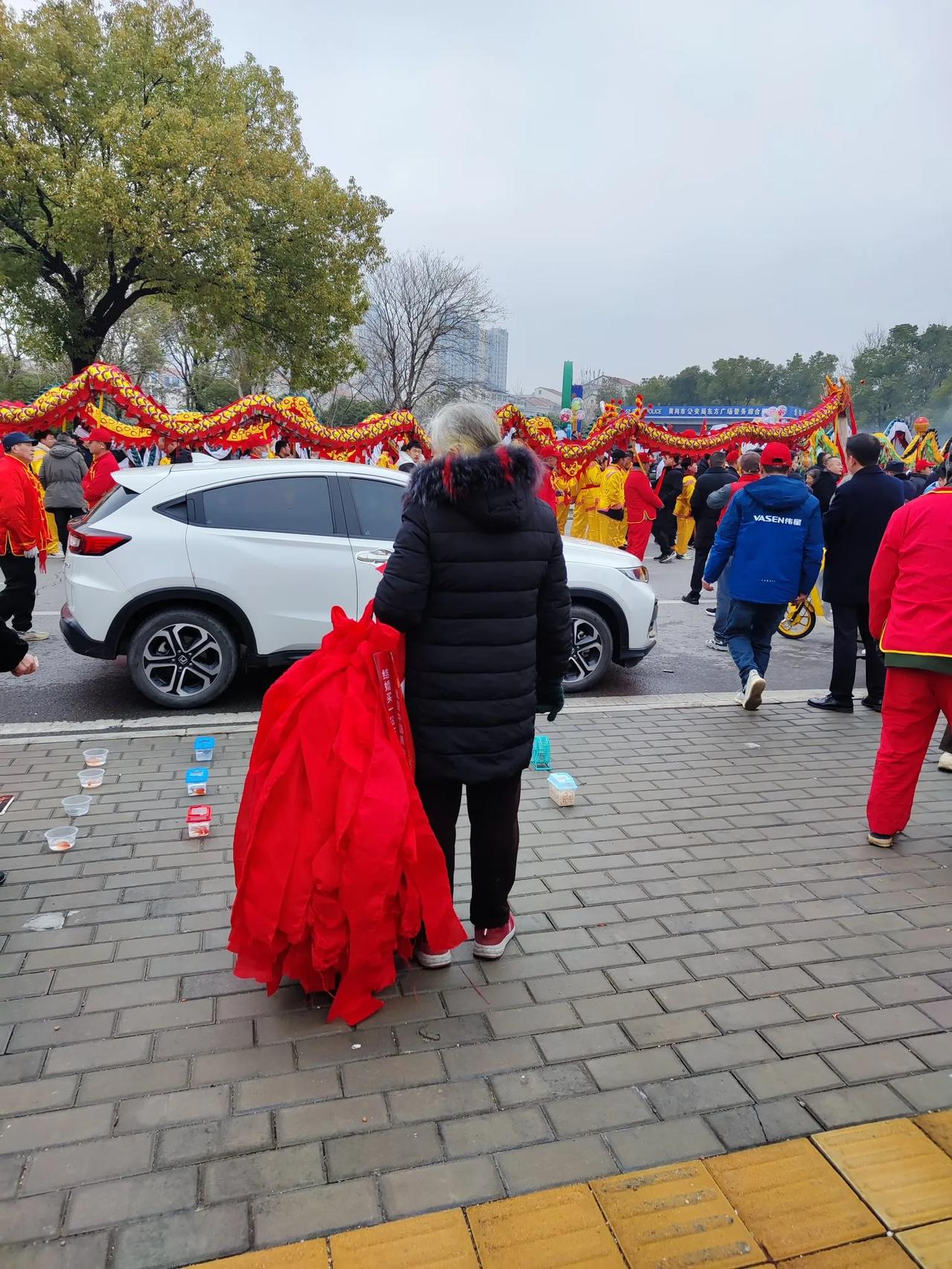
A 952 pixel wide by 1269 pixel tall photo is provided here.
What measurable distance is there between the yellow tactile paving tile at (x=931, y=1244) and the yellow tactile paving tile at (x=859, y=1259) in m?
0.03

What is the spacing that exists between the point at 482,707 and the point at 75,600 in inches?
166

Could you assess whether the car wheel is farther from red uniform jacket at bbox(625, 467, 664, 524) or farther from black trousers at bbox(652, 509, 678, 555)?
black trousers at bbox(652, 509, 678, 555)

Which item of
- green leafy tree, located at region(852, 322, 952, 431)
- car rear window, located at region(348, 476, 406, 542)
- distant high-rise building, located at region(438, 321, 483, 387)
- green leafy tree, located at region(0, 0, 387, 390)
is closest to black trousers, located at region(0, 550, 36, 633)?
car rear window, located at region(348, 476, 406, 542)

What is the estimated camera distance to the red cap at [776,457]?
6125 mm

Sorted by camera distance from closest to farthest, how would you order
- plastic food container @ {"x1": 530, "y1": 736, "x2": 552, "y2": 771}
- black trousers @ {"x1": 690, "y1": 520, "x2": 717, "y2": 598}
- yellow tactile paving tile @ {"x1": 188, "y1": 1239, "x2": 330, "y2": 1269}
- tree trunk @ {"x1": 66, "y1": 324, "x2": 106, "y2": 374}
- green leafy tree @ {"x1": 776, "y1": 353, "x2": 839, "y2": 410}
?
yellow tactile paving tile @ {"x1": 188, "y1": 1239, "x2": 330, "y2": 1269}
plastic food container @ {"x1": 530, "y1": 736, "x2": 552, "y2": 771}
black trousers @ {"x1": 690, "y1": 520, "x2": 717, "y2": 598}
tree trunk @ {"x1": 66, "y1": 324, "x2": 106, "y2": 374}
green leafy tree @ {"x1": 776, "y1": 353, "x2": 839, "y2": 410}

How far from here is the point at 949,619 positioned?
3871mm

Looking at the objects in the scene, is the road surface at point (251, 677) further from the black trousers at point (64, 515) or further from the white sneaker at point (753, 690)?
the black trousers at point (64, 515)

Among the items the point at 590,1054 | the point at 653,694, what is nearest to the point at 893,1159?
the point at 590,1054

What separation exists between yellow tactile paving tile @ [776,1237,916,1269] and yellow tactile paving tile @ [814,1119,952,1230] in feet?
0.24

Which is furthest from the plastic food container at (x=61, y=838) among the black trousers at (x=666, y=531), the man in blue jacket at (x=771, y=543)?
the black trousers at (x=666, y=531)

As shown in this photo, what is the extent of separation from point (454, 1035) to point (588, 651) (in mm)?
4415

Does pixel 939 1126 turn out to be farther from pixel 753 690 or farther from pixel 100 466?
pixel 100 466

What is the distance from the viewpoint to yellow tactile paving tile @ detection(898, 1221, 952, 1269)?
6.49 feet

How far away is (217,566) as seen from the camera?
5.87 meters
